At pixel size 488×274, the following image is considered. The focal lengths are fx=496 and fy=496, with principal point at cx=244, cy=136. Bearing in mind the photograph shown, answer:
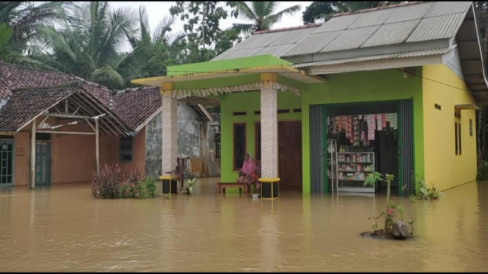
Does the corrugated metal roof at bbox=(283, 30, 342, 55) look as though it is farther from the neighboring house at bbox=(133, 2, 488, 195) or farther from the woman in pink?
the woman in pink

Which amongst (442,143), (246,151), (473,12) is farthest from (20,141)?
(473,12)

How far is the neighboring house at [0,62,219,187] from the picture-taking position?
55.4 ft

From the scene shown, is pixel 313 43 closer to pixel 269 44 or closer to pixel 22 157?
pixel 269 44

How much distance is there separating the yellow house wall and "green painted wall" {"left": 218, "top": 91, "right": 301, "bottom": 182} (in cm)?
365

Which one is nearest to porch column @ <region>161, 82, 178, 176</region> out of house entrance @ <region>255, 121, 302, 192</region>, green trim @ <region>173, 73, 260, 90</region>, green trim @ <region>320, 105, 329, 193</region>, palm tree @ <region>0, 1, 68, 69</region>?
green trim @ <region>173, 73, 260, 90</region>

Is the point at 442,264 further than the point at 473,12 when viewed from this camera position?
No

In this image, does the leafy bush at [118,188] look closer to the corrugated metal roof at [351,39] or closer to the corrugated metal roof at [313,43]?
the corrugated metal roof at [313,43]

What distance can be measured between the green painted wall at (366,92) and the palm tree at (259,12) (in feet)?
51.0

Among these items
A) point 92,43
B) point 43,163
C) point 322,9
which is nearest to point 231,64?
point 43,163

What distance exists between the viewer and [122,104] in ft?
74.5

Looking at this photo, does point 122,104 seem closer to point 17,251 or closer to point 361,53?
point 361,53

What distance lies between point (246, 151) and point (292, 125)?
67.5 inches

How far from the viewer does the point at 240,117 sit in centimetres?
1536

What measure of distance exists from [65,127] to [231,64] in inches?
397
